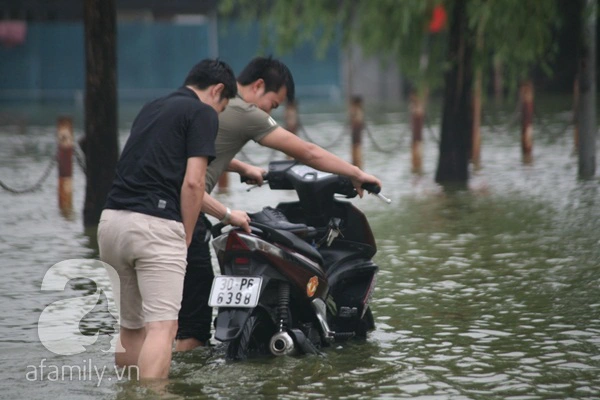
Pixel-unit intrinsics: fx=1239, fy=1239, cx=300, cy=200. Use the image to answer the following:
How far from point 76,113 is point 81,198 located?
19.8 m

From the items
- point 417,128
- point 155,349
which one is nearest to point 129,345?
point 155,349

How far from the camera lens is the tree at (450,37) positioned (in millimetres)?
14219

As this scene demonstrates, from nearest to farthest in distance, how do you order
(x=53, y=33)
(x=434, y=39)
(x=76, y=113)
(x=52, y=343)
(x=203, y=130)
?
(x=203, y=130) < (x=52, y=343) < (x=434, y=39) < (x=76, y=113) < (x=53, y=33)

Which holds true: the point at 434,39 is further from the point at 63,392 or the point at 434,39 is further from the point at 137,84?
the point at 137,84

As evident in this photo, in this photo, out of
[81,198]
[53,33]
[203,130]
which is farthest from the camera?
[53,33]

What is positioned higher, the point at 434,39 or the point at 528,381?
the point at 434,39

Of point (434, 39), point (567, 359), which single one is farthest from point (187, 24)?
point (567, 359)

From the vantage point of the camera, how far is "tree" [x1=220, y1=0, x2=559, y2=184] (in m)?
14.2

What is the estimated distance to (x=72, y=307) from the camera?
8406 mm

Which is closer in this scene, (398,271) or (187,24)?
(398,271)

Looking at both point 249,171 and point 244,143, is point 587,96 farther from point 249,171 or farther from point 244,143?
point 244,143

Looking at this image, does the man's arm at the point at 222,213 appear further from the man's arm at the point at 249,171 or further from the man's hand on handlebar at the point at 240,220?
the man's arm at the point at 249,171

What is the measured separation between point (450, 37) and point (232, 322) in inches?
362

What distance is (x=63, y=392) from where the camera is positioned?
6137 mm
